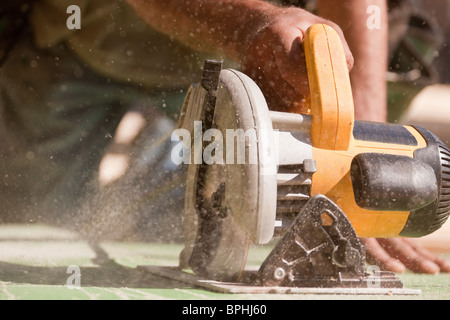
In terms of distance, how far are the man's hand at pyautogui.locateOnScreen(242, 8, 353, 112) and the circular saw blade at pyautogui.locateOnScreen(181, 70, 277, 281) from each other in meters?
0.10

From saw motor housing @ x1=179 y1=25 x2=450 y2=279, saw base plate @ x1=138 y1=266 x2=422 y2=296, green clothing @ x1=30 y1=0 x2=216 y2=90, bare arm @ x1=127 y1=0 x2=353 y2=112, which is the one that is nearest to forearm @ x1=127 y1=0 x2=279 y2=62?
bare arm @ x1=127 y1=0 x2=353 y2=112

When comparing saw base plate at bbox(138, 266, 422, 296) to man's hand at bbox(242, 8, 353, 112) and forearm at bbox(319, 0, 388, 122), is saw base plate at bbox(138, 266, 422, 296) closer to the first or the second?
man's hand at bbox(242, 8, 353, 112)

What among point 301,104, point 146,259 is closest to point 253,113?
point 301,104

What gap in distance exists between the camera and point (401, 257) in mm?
1771

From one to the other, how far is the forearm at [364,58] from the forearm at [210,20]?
1.30 ft

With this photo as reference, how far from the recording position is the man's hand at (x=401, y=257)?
169 cm

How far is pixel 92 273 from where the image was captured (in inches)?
56.5

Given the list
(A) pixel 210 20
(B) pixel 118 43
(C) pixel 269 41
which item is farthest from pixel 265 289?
(B) pixel 118 43
